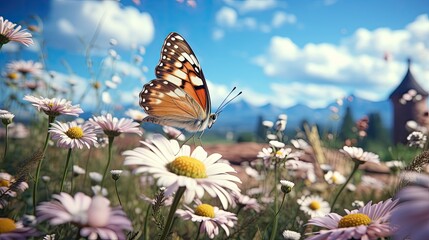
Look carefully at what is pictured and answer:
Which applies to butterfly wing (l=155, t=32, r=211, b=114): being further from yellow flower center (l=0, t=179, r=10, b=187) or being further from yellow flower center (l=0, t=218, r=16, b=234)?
yellow flower center (l=0, t=218, r=16, b=234)

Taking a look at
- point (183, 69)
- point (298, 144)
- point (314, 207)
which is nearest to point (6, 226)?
point (183, 69)

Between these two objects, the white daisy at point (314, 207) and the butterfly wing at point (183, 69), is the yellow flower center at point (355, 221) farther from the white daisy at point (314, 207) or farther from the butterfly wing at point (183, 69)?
the white daisy at point (314, 207)

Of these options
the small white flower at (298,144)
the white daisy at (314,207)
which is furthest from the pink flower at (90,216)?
the white daisy at (314,207)

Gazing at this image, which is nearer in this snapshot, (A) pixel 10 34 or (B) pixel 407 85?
(A) pixel 10 34

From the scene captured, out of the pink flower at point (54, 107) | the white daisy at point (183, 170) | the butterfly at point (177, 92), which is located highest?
the butterfly at point (177, 92)

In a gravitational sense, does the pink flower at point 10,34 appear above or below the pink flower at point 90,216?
above

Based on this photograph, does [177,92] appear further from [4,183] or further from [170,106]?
[4,183]

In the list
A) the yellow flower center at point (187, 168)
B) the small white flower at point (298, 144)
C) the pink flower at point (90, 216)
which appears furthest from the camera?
the small white flower at point (298, 144)
